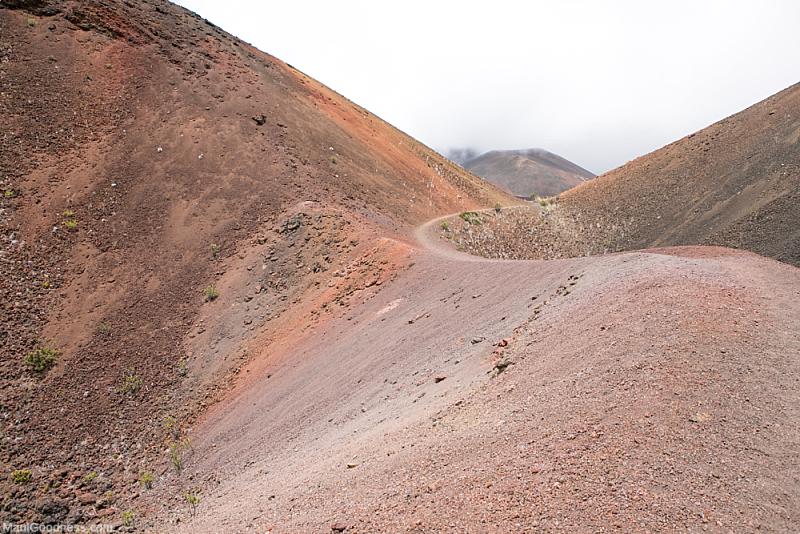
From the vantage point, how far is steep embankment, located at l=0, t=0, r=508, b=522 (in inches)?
490

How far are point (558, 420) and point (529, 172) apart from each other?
148 m

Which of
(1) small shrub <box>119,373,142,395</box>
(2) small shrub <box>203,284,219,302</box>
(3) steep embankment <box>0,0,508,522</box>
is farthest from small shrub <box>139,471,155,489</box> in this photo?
(2) small shrub <box>203,284,219,302</box>

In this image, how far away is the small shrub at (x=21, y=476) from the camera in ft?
35.0

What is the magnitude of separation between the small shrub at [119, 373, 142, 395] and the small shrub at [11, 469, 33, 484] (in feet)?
9.55

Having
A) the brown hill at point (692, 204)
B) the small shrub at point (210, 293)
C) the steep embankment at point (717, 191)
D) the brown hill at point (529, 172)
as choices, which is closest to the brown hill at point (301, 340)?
the small shrub at point (210, 293)

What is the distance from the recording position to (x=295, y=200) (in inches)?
819

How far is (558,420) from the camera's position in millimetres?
5270

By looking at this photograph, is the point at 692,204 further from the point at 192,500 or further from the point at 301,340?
the point at 192,500

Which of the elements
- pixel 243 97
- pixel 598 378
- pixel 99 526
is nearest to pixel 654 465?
pixel 598 378

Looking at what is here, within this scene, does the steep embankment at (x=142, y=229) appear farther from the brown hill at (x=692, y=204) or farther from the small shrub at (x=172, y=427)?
the brown hill at (x=692, y=204)

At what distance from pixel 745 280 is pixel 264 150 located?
20469mm

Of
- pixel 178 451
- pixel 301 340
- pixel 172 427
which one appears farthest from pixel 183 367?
pixel 301 340

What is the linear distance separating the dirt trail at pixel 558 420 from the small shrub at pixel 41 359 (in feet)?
18.9

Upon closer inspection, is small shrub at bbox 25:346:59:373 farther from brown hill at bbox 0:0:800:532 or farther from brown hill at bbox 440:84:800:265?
brown hill at bbox 440:84:800:265
